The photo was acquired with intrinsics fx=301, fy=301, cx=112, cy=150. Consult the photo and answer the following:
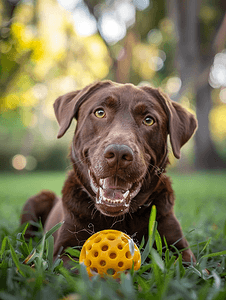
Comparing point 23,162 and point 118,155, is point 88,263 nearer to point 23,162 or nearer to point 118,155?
point 118,155

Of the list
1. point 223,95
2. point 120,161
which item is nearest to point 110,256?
point 120,161

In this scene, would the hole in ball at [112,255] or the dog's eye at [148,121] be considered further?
the dog's eye at [148,121]

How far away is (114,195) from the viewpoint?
2432 mm

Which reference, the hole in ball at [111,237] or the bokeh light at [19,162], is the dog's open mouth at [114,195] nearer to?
the hole in ball at [111,237]

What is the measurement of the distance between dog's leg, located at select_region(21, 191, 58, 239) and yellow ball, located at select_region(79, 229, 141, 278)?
2013 millimetres

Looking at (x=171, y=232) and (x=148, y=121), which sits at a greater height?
(x=148, y=121)

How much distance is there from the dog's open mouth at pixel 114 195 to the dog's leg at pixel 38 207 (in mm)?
1556

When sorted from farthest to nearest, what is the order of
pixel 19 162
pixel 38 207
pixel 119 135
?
pixel 19 162
pixel 38 207
pixel 119 135

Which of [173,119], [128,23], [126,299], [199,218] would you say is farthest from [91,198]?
[128,23]

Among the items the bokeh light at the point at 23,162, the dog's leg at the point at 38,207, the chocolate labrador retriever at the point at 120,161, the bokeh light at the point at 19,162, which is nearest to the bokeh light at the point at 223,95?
the bokeh light at the point at 23,162

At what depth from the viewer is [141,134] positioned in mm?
2645

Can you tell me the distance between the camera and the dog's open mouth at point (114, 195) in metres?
2.34

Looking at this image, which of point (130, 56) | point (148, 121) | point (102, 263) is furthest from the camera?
point (130, 56)

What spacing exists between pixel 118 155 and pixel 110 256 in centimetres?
74
